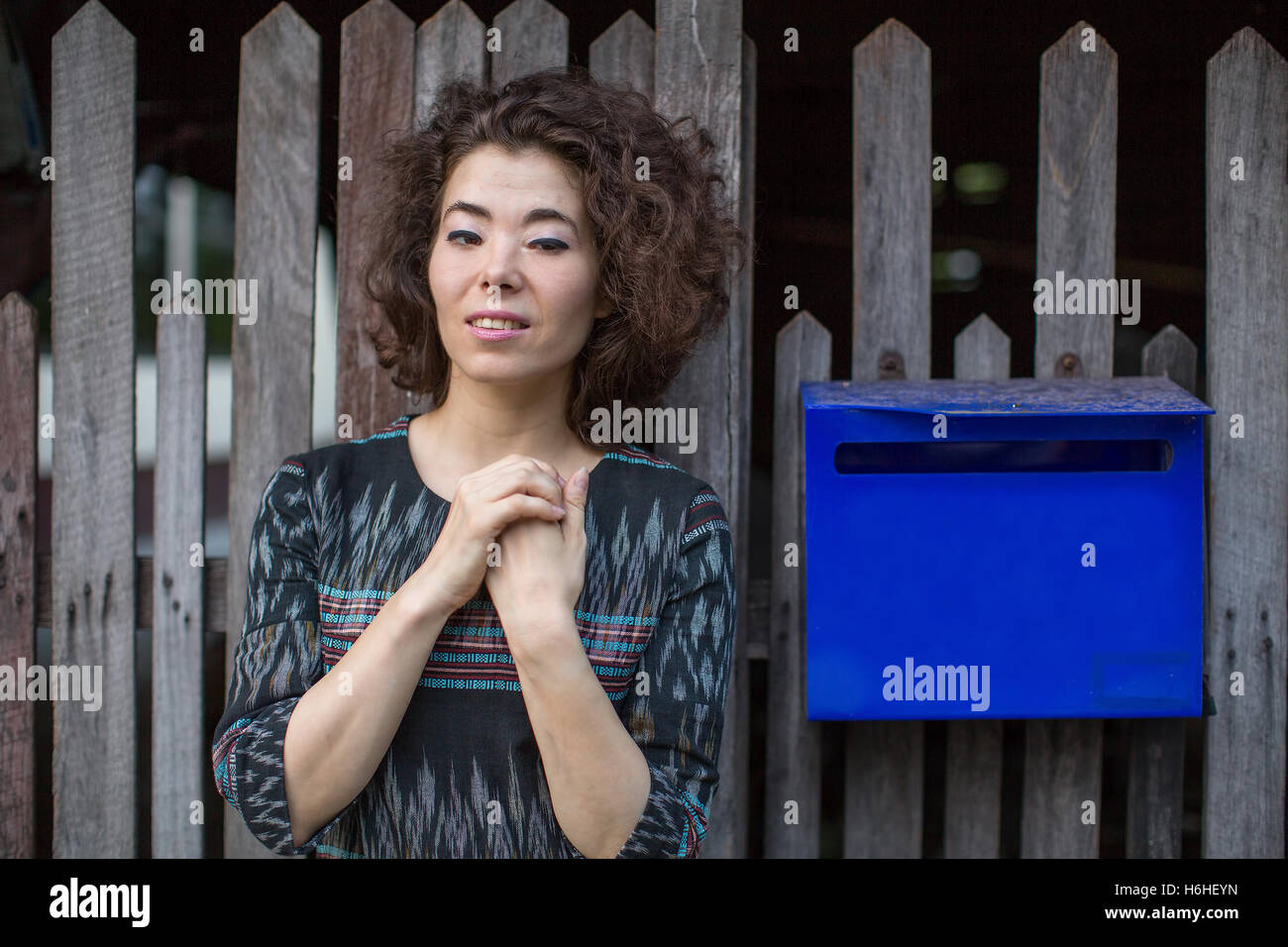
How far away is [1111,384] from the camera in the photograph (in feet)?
6.72

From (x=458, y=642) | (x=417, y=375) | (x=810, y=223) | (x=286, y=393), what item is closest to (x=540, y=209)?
(x=417, y=375)

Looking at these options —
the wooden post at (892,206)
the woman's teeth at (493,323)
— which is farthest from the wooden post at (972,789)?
the woman's teeth at (493,323)

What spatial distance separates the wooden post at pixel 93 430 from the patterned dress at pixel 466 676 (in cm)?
74

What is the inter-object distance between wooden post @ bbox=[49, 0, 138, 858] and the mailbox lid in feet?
4.95

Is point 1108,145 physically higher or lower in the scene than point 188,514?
higher

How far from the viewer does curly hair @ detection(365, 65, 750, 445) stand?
1.73 metres

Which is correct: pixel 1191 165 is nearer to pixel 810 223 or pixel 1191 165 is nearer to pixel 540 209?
pixel 810 223

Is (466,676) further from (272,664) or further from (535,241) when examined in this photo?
(535,241)

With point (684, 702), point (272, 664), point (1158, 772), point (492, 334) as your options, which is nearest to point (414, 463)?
point (492, 334)

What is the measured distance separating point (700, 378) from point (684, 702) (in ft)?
2.68

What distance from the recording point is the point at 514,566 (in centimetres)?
155

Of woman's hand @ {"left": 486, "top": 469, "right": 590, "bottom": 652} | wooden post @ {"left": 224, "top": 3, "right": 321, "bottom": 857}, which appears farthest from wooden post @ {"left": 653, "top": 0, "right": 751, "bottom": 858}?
wooden post @ {"left": 224, "top": 3, "right": 321, "bottom": 857}

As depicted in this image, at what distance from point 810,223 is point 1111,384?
2.50 meters

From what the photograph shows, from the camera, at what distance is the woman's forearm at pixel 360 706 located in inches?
58.5
